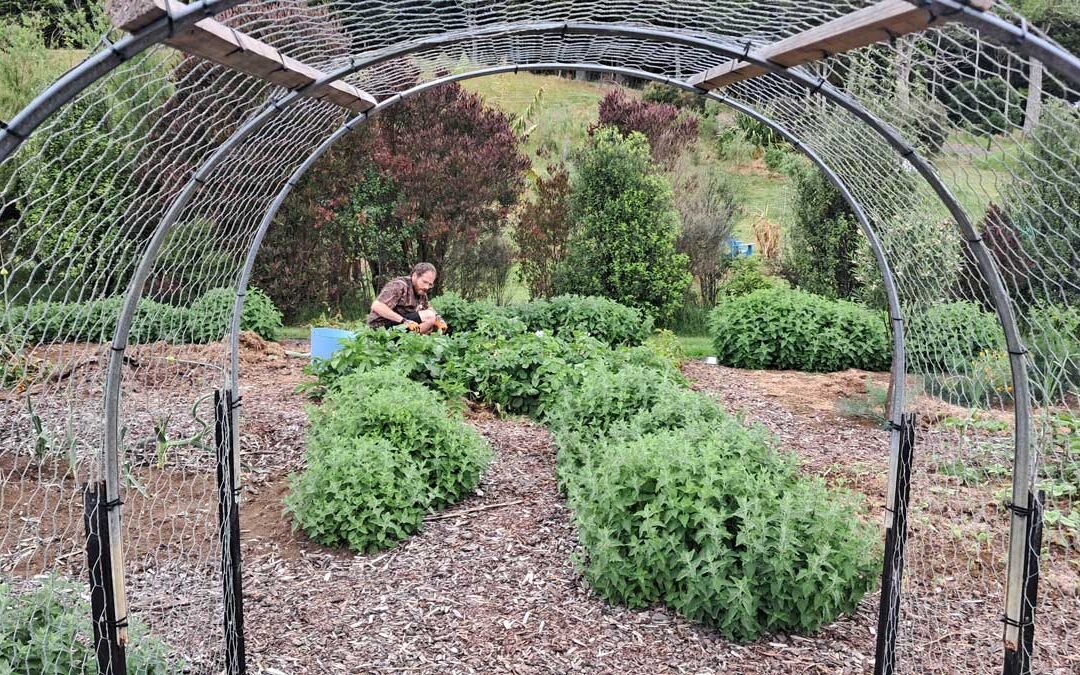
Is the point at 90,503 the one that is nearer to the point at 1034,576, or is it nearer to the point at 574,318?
the point at 1034,576

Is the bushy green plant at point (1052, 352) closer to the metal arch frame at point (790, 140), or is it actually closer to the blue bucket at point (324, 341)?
the metal arch frame at point (790, 140)

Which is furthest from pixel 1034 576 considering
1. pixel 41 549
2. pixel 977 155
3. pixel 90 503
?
pixel 41 549

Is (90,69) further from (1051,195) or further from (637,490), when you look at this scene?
(1051,195)

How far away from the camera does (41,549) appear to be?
13.5ft

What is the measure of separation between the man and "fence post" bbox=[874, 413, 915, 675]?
4.80 m

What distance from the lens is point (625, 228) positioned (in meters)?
11.1

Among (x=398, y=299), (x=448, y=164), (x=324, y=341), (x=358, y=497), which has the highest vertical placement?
(x=448, y=164)

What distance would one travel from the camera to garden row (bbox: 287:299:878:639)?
3158 mm

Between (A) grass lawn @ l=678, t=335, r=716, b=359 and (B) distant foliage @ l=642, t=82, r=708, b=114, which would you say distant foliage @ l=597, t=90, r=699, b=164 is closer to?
(A) grass lawn @ l=678, t=335, r=716, b=359

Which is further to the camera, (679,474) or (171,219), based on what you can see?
(679,474)

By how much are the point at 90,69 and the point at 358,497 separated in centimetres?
277

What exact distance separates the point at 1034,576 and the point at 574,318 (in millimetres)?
6667

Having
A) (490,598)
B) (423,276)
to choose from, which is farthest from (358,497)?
(423,276)

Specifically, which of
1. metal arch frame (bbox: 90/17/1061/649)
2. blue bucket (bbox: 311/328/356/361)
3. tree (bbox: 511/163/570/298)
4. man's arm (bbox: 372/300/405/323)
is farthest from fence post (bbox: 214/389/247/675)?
tree (bbox: 511/163/570/298)
